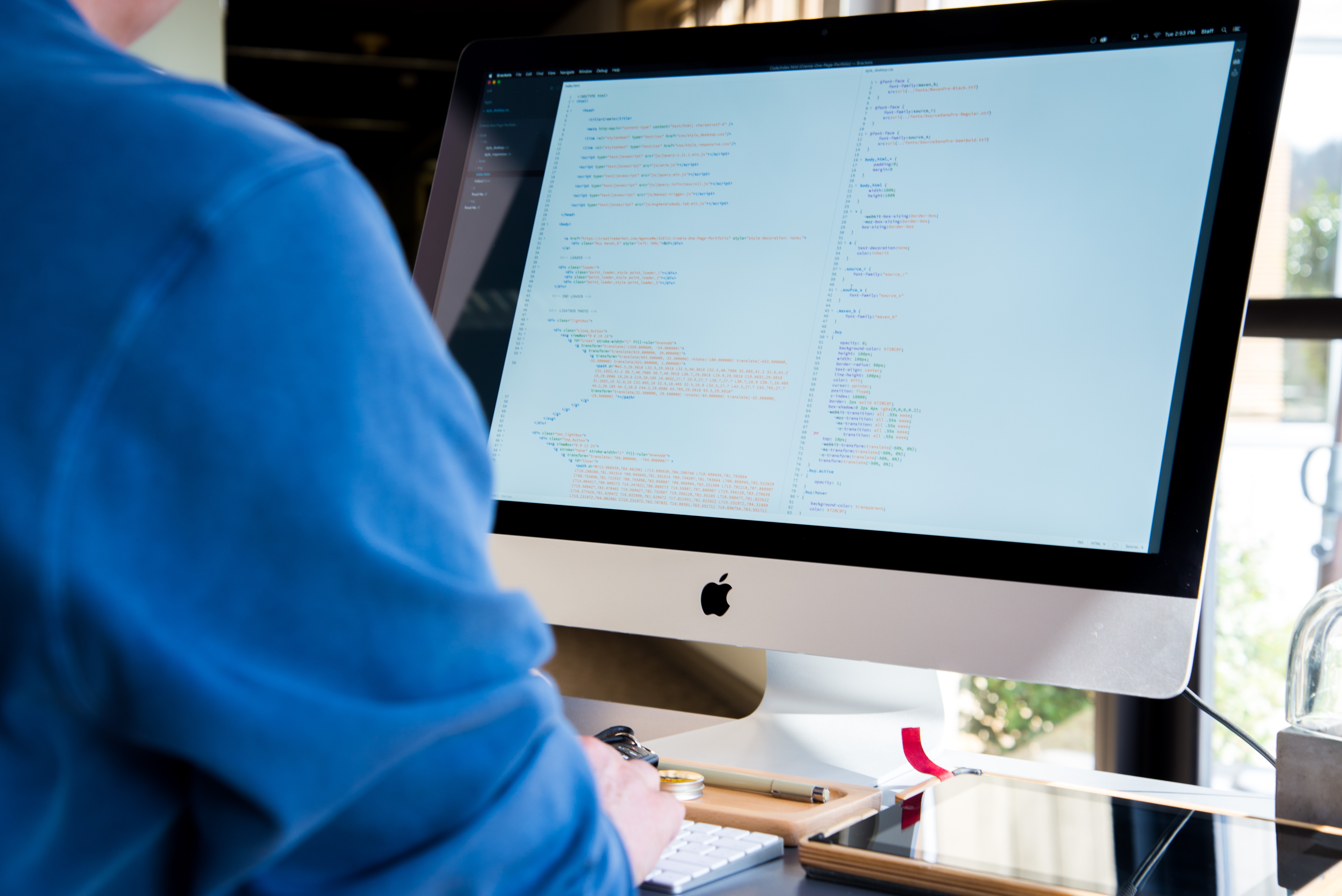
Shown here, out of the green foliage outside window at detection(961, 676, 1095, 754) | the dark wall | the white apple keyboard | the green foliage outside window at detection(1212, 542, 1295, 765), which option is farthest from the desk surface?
the dark wall

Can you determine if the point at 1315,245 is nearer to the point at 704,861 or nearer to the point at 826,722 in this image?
the point at 826,722

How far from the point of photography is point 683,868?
57 centimetres

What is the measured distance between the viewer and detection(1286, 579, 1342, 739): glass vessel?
2.34ft

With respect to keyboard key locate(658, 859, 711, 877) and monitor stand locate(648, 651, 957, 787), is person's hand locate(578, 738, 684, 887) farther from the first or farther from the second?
monitor stand locate(648, 651, 957, 787)

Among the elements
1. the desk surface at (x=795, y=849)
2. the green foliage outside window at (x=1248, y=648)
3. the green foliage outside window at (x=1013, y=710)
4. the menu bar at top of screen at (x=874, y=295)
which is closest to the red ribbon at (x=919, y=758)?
the desk surface at (x=795, y=849)

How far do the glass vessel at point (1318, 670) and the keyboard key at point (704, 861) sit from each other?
392mm

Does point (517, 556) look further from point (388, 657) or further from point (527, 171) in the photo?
point (388, 657)

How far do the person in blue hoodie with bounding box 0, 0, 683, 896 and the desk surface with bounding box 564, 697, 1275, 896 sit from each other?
0.27 m

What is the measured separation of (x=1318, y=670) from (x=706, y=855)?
43cm

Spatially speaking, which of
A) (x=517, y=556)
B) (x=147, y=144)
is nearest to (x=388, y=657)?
(x=147, y=144)


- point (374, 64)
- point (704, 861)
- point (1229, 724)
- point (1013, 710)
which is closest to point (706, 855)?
point (704, 861)

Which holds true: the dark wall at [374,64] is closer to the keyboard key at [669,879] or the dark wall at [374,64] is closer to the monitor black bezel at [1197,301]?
the monitor black bezel at [1197,301]

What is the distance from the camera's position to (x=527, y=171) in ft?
3.02

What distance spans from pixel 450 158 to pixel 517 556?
0.36 meters
